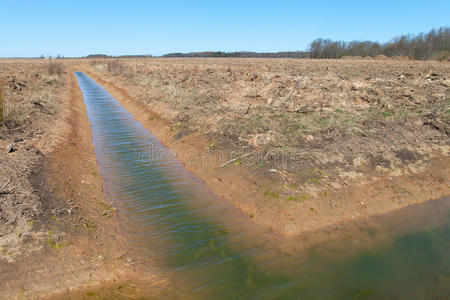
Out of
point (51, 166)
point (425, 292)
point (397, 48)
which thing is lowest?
point (425, 292)

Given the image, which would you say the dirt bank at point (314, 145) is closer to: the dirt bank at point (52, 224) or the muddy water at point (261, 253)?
the muddy water at point (261, 253)

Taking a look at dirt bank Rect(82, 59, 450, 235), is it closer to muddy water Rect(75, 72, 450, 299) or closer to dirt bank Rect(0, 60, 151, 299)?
muddy water Rect(75, 72, 450, 299)

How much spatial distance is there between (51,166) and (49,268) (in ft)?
15.2

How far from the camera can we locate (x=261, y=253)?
5.75 meters

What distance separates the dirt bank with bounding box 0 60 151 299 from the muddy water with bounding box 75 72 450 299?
45 centimetres

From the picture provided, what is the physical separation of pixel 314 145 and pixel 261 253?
5.20 m

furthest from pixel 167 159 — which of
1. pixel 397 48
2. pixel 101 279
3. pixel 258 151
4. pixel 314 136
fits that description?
pixel 397 48

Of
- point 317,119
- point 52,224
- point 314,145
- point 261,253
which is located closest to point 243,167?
point 314,145

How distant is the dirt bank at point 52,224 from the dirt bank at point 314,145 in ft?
10.1

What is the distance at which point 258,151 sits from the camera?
31.7ft

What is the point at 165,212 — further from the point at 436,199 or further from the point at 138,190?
the point at 436,199

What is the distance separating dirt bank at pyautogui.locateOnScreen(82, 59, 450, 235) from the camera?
285 inches

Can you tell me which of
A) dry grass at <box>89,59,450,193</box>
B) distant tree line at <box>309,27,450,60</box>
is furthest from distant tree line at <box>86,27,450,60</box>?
dry grass at <box>89,59,450,193</box>

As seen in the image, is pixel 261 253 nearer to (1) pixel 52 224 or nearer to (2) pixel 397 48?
(1) pixel 52 224
